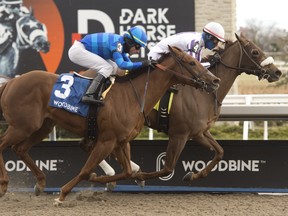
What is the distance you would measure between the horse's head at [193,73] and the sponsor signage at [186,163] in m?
1.80

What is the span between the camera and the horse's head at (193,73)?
20.7ft

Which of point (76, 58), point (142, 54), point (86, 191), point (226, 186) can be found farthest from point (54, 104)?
point (142, 54)

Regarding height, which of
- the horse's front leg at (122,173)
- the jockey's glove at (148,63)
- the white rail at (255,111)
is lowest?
the horse's front leg at (122,173)

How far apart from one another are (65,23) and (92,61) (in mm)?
3320

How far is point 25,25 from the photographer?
9.82 metres

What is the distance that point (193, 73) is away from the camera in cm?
636

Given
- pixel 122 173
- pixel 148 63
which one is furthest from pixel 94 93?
pixel 122 173

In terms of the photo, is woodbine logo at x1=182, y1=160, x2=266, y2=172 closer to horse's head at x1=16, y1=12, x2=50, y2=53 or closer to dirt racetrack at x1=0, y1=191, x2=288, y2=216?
dirt racetrack at x1=0, y1=191, x2=288, y2=216

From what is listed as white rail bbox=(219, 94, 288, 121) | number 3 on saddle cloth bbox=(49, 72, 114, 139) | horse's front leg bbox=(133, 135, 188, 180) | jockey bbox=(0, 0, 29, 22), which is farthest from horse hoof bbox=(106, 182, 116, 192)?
jockey bbox=(0, 0, 29, 22)

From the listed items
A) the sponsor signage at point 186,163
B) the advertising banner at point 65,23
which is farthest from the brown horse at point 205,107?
the advertising banner at point 65,23

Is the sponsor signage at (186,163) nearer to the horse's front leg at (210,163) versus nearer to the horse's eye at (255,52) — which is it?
the horse's front leg at (210,163)

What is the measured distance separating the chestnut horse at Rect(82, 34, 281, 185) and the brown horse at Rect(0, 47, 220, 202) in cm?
68

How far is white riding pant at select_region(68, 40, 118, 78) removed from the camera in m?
6.48

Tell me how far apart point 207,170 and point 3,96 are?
2.31m
